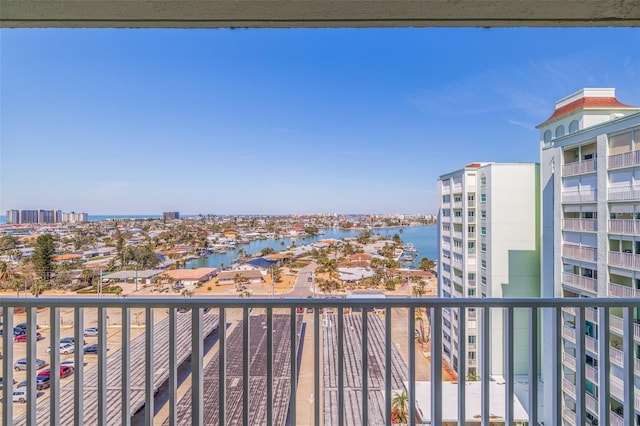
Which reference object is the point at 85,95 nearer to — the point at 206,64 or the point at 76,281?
the point at 206,64

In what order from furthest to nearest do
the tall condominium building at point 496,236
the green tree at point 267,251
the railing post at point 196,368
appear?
1. the green tree at point 267,251
2. the tall condominium building at point 496,236
3. the railing post at point 196,368

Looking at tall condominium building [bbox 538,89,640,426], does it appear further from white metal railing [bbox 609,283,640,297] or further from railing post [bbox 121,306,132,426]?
railing post [bbox 121,306,132,426]

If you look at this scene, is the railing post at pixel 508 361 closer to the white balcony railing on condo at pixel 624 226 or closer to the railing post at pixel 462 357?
the railing post at pixel 462 357

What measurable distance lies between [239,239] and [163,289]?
0.53 m

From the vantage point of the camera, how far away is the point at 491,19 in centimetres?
144

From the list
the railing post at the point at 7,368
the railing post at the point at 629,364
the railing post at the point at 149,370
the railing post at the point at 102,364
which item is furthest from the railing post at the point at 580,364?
the railing post at the point at 7,368

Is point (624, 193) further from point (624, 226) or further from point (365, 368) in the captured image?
point (365, 368)

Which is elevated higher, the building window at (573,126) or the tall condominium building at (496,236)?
the building window at (573,126)

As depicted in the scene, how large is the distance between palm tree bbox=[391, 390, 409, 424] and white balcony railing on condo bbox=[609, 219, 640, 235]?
139 centimetres

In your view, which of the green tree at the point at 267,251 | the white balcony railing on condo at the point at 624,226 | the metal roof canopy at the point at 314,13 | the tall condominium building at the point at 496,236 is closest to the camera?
the metal roof canopy at the point at 314,13

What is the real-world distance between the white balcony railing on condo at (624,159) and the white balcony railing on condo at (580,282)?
61 centimetres

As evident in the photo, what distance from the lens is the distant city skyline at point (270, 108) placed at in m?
1.80

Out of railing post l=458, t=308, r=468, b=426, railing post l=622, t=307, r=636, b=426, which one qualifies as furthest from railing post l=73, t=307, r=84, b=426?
railing post l=622, t=307, r=636, b=426

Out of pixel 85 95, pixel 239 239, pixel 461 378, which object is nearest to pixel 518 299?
pixel 461 378
